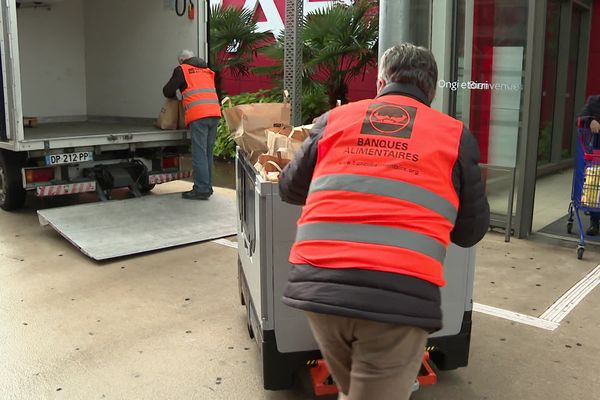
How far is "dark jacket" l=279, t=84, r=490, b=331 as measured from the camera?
1.93 meters

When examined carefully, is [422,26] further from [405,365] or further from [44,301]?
[405,365]

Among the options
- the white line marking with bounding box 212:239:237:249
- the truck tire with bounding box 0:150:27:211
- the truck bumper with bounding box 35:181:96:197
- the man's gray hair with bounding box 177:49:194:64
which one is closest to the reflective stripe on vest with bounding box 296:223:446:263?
the white line marking with bounding box 212:239:237:249

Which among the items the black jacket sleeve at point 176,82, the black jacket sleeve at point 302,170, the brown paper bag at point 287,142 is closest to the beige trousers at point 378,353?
the black jacket sleeve at point 302,170

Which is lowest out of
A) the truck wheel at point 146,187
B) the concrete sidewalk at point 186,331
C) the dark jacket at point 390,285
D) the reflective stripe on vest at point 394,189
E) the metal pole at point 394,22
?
the concrete sidewalk at point 186,331

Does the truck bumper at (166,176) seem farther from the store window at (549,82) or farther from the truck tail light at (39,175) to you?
the store window at (549,82)

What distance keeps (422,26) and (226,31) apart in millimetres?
5362

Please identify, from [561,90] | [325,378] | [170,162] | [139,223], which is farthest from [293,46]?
[561,90]

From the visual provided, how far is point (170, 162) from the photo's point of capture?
8125 millimetres

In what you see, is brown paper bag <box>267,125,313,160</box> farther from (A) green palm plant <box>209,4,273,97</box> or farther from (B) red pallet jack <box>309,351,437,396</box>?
(A) green palm plant <box>209,4,273,97</box>

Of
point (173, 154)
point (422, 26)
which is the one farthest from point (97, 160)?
point (422, 26)

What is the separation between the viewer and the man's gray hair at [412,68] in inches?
90.0

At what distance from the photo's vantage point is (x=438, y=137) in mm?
2104

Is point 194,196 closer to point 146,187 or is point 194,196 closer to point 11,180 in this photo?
point 146,187

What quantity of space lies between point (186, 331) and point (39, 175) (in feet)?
12.1
